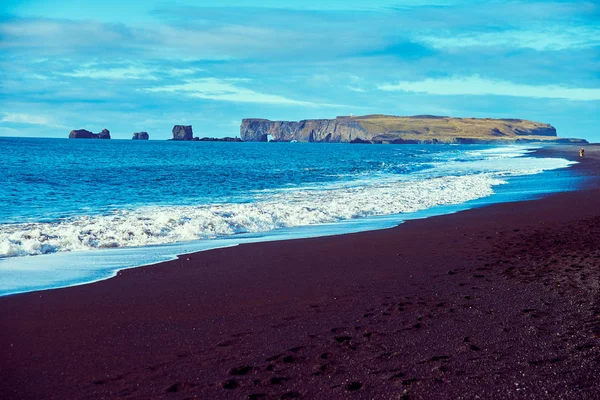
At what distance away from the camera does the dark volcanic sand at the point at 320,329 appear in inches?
203

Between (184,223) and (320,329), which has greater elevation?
(184,223)

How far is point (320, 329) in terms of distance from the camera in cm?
666

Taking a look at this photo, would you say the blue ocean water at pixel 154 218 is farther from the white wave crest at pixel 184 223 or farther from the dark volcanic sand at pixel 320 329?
the dark volcanic sand at pixel 320 329

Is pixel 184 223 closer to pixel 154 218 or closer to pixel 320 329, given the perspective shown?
pixel 154 218

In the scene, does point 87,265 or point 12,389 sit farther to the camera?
point 87,265

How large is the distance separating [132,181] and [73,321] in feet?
107

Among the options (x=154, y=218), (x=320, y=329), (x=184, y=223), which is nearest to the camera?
(x=320, y=329)

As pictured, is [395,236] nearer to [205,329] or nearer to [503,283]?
[503,283]

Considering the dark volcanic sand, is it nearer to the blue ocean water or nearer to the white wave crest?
the blue ocean water

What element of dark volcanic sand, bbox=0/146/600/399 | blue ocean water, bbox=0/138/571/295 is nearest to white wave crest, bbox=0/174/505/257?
blue ocean water, bbox=0/138/571/295

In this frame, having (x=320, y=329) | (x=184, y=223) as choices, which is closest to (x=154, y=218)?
(x=184, y=223)

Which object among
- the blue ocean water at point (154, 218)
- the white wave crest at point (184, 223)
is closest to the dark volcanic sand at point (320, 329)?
the blue ocean water at point (154, 218)

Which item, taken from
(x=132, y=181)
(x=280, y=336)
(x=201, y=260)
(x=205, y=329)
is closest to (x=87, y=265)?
(x=201, y=260)

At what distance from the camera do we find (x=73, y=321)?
274 inches
